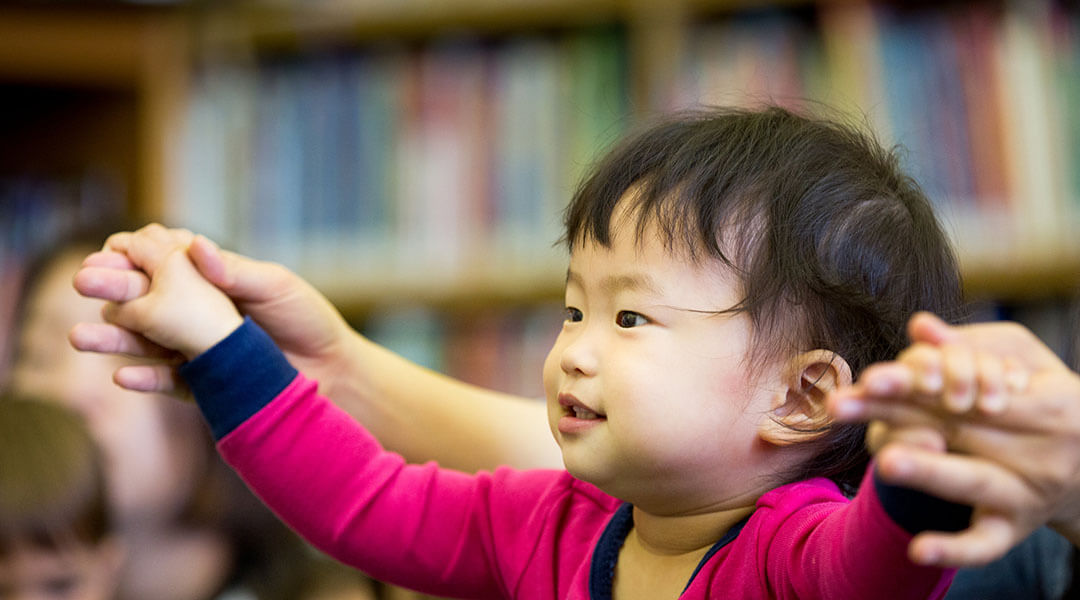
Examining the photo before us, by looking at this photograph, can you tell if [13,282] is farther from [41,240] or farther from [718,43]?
[718,43]

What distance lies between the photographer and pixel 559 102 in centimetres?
187

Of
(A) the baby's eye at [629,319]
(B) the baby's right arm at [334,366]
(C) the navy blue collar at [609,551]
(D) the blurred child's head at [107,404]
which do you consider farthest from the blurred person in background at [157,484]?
(A) the baby's eye at [629,319]

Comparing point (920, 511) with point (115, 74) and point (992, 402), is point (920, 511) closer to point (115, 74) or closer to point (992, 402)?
point (992, 402)

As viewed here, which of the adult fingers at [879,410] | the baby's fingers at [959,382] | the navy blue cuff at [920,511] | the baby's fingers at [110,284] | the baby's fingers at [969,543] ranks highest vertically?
the baby's fingers at [110,284]

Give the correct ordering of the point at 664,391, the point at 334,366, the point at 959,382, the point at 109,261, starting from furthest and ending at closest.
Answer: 1. the point at 334,366
2. the point at 109,261
3. the point at 664,391
4. the point at 959,382

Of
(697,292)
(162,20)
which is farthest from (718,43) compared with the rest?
(697,292)

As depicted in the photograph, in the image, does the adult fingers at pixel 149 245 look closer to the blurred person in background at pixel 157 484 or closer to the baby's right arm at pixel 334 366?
the baby's right arm at pixel 334 366

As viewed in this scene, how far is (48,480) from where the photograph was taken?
3.89 ft

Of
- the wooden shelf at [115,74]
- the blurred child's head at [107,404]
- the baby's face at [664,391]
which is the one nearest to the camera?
the baby's face at [664,391]

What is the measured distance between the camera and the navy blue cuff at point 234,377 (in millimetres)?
717

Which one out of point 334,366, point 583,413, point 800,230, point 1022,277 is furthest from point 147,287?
point 1022,277

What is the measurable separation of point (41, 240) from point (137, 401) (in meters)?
0.85

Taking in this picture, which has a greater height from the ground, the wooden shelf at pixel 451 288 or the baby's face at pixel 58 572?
the wooden shelf at pixel 451 288

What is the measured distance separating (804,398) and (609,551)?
0.16 m
